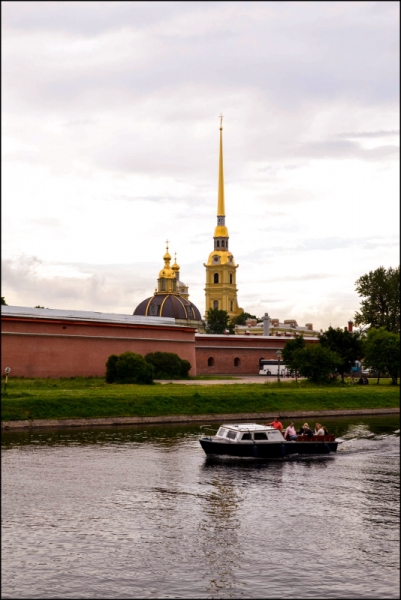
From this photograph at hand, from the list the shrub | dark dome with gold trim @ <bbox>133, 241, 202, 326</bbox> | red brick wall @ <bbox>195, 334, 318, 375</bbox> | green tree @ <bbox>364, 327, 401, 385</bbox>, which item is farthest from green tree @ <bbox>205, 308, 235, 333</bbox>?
the shrub

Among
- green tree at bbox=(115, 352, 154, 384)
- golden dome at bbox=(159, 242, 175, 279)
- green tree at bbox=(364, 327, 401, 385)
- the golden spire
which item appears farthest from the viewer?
the golden spire

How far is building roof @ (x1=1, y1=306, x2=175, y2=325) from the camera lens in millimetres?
51344

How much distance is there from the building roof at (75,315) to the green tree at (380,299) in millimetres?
21581

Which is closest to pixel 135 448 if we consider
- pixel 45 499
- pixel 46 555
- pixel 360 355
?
pixel 45 499

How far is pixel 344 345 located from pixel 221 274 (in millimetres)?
87829

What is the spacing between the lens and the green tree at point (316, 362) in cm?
5441

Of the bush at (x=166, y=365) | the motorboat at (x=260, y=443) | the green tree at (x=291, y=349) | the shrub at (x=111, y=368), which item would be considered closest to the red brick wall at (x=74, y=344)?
the bush at (x=166, y=365)

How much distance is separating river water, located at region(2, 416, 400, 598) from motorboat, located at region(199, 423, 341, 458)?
0.46m

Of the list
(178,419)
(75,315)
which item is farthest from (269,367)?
(178,419)

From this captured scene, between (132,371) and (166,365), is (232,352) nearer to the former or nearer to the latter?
(166,365)

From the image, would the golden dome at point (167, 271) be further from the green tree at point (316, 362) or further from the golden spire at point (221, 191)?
the green tree at point (316, 362)

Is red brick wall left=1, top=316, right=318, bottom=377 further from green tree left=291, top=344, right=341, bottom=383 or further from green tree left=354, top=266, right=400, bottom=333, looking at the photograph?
green tree left=354, top=266, right=400, bottom=333

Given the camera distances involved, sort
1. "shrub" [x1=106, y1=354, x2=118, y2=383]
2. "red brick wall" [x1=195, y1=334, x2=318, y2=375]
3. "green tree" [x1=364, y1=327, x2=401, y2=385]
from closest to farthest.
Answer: "shrub" [x1=106, y1=354, x2=118, y2=383] → "green tree" [x1=364, y1=327, x2=401, y2=385] → "red brick wall" [x1=195, y1=334, x2=318, y2=375]

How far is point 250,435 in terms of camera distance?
99.2 feet
